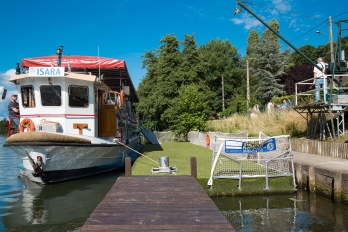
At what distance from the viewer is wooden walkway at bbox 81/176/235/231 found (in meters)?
5.05

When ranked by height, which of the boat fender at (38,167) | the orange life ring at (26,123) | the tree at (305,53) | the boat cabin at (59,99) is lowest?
the boat fender at (38,167)

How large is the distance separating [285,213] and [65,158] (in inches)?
338

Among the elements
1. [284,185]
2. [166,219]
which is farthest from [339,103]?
[166,219]

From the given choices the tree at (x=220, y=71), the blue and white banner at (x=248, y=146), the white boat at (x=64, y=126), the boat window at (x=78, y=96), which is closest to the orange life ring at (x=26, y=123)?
the white boat at (x=64, y=126)

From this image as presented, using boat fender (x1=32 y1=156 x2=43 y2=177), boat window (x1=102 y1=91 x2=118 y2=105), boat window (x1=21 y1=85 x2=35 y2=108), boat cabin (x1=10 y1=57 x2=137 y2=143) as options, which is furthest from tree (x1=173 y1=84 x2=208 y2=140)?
boat fender (x1=32 y1=156 x2=43 y2=177)

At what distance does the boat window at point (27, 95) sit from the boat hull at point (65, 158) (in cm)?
223

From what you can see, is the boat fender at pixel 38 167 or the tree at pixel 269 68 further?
the tree at pixel 269 68

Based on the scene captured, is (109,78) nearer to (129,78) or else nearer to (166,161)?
(129,78)

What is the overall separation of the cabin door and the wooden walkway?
7.41 meters

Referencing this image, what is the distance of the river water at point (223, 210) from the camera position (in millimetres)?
8359

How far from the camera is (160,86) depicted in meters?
41.9

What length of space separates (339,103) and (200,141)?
13.5m

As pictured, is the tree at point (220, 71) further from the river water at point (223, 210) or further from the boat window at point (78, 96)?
the river water at point (223, 210)

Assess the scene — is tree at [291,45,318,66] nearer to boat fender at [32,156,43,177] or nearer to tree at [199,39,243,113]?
tree at [199,39,243,113]
